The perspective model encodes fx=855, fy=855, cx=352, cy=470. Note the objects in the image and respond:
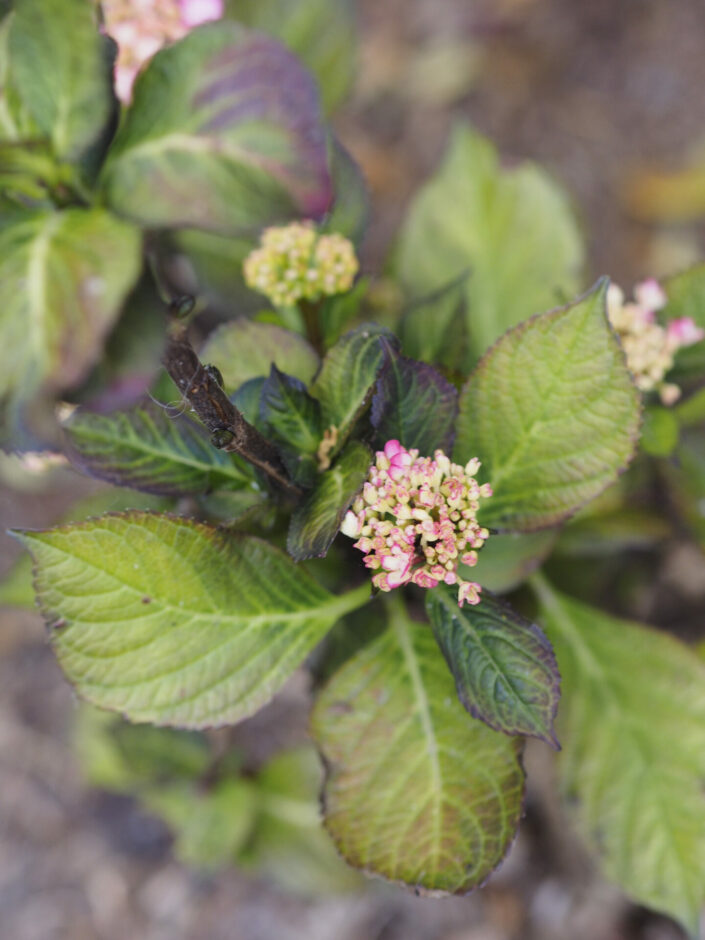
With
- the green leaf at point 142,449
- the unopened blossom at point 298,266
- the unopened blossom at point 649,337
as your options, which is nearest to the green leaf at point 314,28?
the unopened blossom at point 298,266

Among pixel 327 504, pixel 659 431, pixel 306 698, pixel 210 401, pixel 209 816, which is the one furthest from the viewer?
pixel 306 698

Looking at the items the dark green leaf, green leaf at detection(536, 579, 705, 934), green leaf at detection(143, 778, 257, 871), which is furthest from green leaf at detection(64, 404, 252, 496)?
green leaf at detection(143, 778, 257, 871)

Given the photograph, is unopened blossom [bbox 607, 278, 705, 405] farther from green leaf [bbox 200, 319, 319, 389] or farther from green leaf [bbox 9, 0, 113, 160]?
green leaf [bbox 9, 0, 113, 160]

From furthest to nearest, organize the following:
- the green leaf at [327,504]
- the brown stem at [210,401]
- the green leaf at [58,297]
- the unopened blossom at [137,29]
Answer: the unopened blossom at [137,29] < the green leaf at [58,297] < the green leaf at [327,504] < the brown stem at [210,401]

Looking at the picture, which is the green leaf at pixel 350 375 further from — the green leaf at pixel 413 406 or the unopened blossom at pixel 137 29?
the unopened blossom at pixel 137 29

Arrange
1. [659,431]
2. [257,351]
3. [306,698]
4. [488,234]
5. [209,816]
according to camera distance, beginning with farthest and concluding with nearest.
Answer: [306,698]
[209,816]
[488,234]
[659,431]
[257,351]

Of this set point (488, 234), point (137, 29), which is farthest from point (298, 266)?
point (488, 234)

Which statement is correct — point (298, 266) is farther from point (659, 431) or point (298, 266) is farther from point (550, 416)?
point (659, 431)

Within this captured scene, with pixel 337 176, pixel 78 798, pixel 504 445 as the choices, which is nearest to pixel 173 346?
pixel 504 445
